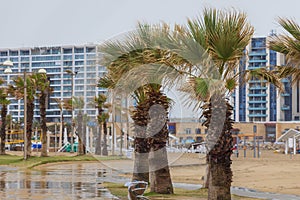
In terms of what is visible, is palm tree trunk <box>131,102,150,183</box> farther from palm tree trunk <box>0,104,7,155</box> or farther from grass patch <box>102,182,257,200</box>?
palm tree trunk <box>0,104,7,155</box>

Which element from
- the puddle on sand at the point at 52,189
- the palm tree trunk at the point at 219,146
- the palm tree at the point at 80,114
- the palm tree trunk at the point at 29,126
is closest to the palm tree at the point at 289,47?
the palm tree trunk at the point at 219,146

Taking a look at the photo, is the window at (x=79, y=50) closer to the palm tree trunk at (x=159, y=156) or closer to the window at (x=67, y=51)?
the window at (x=67, y=51)

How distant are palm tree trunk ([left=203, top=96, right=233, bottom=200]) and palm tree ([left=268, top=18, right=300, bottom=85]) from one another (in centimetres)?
175

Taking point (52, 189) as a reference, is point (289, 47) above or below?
above

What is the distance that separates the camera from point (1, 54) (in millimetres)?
164875

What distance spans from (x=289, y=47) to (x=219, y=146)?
9.13ft

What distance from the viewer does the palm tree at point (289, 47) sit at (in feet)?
44.0

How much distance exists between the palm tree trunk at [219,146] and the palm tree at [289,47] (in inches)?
69.1

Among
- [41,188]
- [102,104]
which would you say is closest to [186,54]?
[41,188]

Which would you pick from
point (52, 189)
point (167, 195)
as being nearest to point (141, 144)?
point (167, 195)

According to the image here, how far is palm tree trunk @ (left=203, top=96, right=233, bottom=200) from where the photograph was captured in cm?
1327

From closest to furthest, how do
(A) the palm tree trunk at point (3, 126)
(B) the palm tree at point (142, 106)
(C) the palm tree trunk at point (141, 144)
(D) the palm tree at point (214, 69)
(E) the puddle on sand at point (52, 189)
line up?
(D) the palm tree at point (214, 69), (B) the palm tree at point (142, 106), (E) the puddle on sand at point (52, 189), (C) the palm tree trunk at point (141, 144), (A) the palm tree trunk at point (3, 126)

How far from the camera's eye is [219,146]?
43.6 feet

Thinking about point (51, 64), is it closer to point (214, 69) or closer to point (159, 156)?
point (159, 156)
